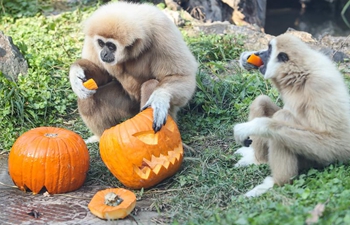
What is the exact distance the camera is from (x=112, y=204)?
4.75m

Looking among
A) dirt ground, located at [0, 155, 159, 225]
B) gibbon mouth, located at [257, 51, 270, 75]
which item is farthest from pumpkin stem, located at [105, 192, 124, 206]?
gibbon mouth, located at [257, 51, 270, 75]

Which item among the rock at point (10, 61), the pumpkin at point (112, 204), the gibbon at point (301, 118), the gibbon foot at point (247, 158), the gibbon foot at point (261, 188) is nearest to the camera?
the gibbon at point (301, 118)

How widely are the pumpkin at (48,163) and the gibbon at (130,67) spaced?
791 millimetres

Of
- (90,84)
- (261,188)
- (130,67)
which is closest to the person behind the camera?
(261,188)

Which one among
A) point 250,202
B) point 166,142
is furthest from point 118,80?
point 250,202

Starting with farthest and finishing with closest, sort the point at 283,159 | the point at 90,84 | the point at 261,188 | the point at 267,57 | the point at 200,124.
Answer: the point at 200,124 → the point at 90,84 → the point at 267,57 → the point at 261,188 → the point at 283,159

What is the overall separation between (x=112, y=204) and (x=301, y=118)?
1.84 m

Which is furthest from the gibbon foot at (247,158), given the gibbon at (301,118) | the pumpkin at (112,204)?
the pumpkin at (112,204)

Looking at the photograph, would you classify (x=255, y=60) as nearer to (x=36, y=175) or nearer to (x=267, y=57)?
(x=267, y=57)

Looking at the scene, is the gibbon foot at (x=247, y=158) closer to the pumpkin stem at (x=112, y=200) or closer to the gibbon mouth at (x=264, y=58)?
the gibbon mouth at (x=264, y=58)

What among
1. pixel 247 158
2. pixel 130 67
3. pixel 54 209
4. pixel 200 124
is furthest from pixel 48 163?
pixel 200 124

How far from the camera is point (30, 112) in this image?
6828mm

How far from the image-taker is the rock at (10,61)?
734cm

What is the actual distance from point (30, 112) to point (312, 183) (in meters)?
3.79
